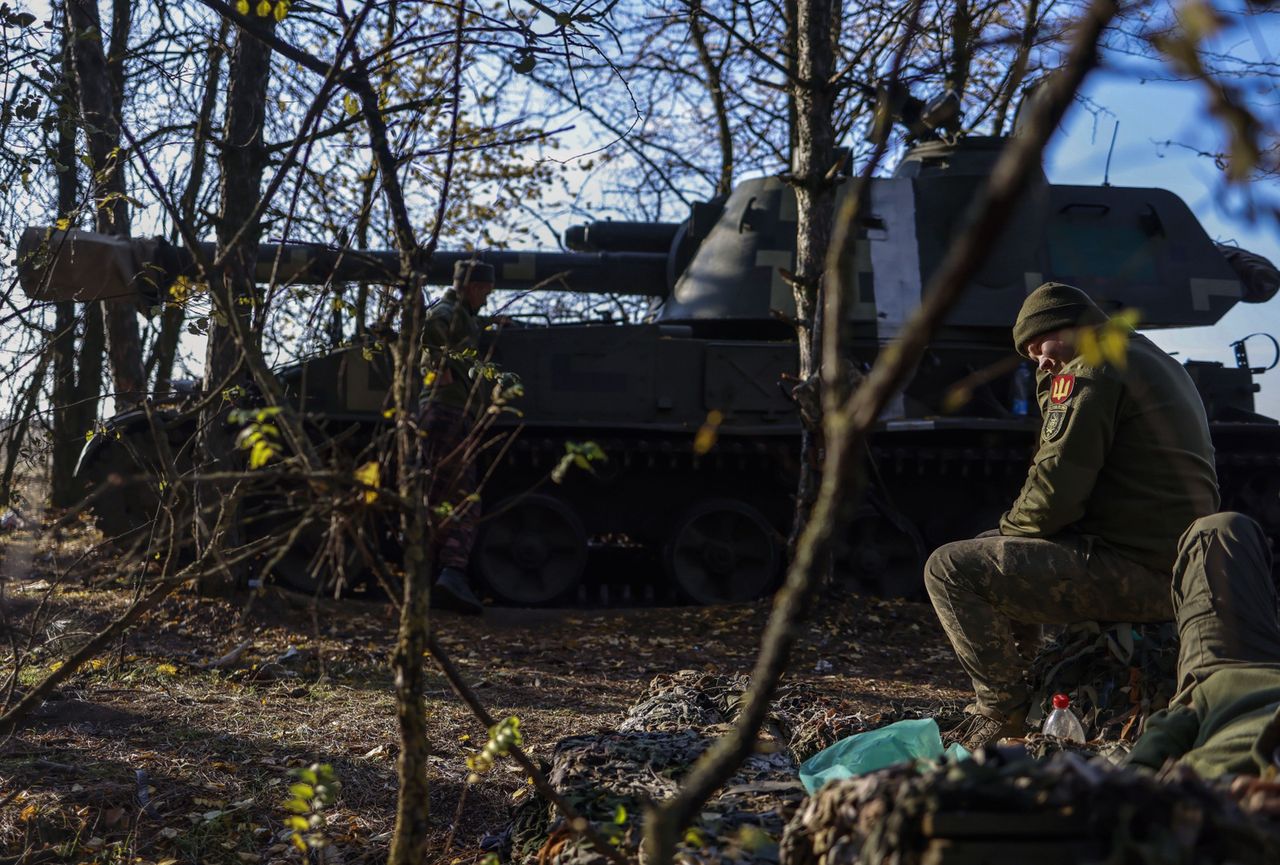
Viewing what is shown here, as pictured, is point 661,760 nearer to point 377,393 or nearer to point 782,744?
point 782,744

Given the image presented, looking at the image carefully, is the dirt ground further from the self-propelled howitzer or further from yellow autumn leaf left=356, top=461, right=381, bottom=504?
the self-propelled howitzer

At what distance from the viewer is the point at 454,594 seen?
8.88 meters

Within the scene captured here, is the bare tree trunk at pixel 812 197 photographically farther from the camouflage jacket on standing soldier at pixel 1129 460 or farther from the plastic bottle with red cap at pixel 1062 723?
the plastic bottle with red cap at pixel 1062 723

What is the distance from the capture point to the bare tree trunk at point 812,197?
8.08 meters

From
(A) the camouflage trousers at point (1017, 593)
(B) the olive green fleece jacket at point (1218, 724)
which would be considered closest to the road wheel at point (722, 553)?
(A) the camouflage trousers at point (1017, 593)

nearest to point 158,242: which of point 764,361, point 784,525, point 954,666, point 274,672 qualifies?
point 274,672

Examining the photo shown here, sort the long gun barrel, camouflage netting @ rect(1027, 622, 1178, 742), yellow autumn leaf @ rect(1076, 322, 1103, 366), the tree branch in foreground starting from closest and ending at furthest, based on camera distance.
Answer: the tree branch in foreground
yellow autumn leaf @ rect(1076, 322, 1103, 366)
camouflage netting @ rect(1027, 622, 1178, 742)
the long gun barrel

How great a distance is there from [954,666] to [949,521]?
285cm

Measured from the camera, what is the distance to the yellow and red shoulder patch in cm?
440

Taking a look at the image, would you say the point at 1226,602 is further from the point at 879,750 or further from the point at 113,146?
the point at 113,146

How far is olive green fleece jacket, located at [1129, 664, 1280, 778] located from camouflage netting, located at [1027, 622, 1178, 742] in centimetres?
182

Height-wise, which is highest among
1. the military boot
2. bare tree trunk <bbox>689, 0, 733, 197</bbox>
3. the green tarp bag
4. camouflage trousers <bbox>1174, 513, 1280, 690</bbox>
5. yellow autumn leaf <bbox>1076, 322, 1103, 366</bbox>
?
bare tree trunk <bbox>689, 0, 733, 197</bbox>

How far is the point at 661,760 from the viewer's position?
12.0 feet

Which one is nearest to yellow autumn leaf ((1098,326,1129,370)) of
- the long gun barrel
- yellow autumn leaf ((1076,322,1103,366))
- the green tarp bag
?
yellow autumn leaf ((1076,322,1103,366))
